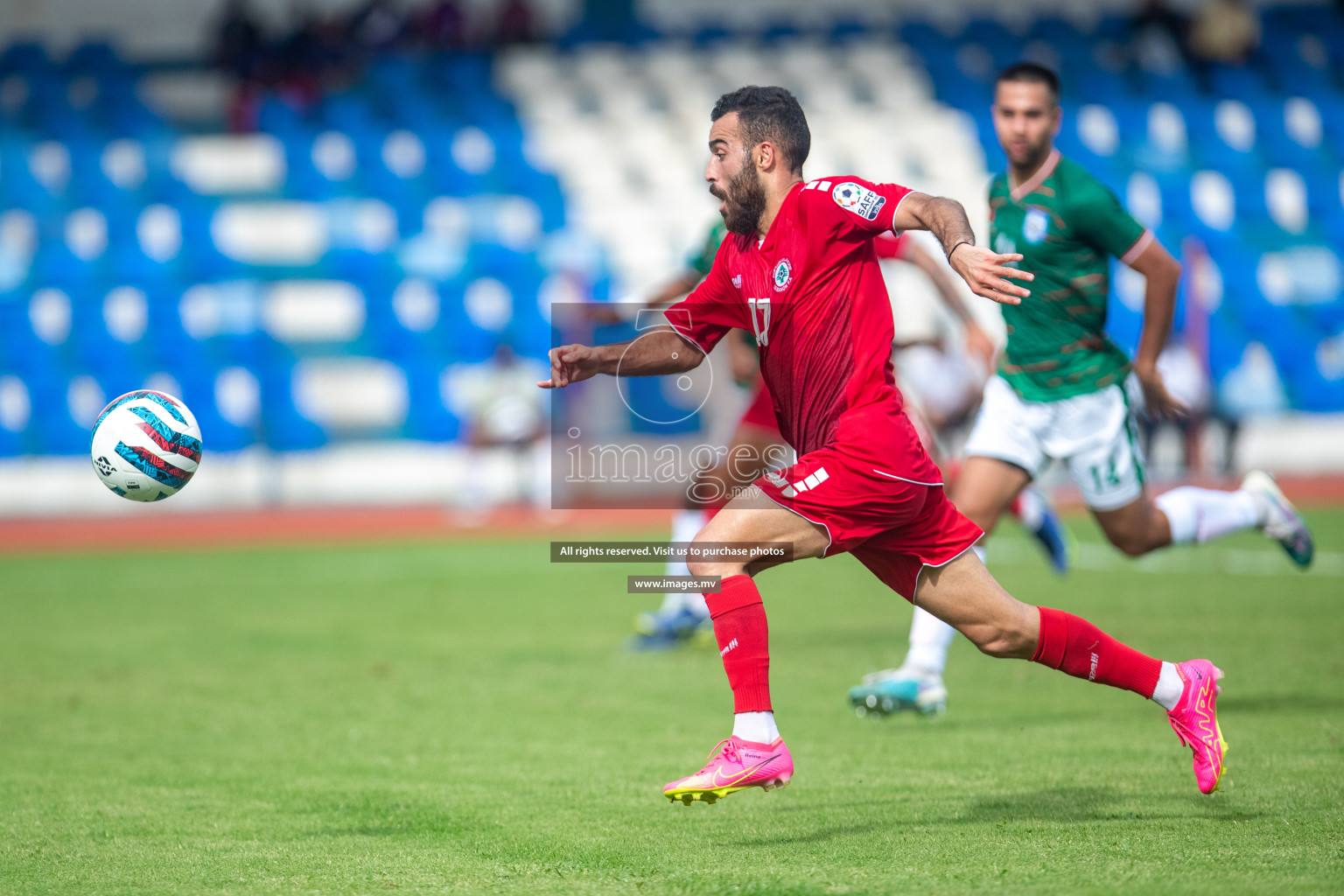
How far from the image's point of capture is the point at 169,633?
9.76m

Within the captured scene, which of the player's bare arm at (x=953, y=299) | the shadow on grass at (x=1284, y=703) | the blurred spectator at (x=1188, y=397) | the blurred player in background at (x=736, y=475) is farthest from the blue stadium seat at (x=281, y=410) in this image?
the shadow on grass at (x=1284, y=703)

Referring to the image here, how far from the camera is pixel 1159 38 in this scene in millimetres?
23953

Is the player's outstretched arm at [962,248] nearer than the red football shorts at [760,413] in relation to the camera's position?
Yes

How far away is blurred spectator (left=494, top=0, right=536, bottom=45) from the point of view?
2291 cm

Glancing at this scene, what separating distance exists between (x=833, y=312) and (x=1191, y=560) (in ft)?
28.1

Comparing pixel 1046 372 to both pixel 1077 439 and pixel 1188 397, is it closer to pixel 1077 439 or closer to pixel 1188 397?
pixel 1077 439

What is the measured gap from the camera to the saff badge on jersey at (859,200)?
455 centimetres

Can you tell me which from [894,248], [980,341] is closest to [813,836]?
[980,341]

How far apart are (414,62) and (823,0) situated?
24.8 feet

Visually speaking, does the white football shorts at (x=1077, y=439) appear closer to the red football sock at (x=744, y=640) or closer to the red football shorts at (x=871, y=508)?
the red football shorts at (x=871, y=508)

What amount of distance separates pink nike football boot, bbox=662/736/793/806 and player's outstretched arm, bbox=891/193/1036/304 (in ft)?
4.93

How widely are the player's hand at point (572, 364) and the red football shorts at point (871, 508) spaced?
723mm

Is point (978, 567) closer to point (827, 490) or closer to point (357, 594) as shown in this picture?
point (827, 490)

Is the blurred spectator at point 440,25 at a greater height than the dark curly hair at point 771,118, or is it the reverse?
the blurred spectator at point 440,25
